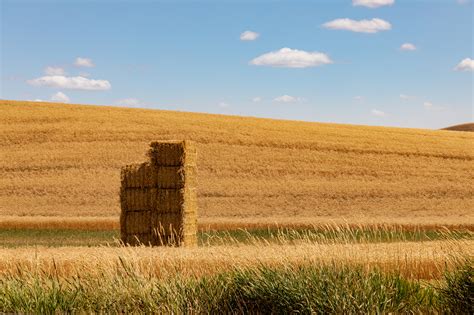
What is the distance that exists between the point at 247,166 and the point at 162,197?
19043 mm

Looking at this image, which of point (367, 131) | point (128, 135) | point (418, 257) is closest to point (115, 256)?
point (418, 257)

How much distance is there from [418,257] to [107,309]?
15.1ft

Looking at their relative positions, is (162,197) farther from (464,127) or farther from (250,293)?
(464,127)

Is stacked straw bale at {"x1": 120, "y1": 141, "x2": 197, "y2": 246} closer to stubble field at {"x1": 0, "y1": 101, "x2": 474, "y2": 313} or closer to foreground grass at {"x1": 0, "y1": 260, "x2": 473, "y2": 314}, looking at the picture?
stubble field at {"x1": 0, "y1": 101, "x2": 474, "y2": 313}

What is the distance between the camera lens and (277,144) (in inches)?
1548

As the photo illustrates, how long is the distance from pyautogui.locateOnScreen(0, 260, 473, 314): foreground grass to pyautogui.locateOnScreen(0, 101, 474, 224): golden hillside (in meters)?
18.0

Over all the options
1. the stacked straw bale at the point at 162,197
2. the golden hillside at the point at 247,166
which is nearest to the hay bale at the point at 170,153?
the stacked straw bale at the point at 162,197

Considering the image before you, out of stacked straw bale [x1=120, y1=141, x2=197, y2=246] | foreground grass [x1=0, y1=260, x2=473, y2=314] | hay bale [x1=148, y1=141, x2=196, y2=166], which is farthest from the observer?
hay bale [x1=148, y1=141, x2=196, y2=166]

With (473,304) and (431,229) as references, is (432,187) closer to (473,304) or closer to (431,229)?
(431,229)

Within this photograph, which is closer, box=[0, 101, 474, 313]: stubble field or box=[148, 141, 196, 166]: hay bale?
box=[0, 101, 474, 313]: stubble field

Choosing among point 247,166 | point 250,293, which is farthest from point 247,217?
point 250,293

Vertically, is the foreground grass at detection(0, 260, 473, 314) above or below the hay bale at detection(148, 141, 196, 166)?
below

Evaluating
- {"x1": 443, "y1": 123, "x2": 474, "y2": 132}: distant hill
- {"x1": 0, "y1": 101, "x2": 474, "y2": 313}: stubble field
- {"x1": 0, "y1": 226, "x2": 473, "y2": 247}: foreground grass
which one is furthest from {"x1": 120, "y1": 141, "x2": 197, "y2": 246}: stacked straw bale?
{"x1": 443, "y1": 123, "x2": 474, "y2": 132}: distant hill

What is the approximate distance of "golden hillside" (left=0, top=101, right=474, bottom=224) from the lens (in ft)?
101
